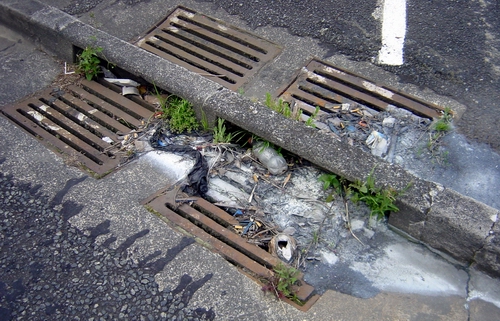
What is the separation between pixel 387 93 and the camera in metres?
3.74

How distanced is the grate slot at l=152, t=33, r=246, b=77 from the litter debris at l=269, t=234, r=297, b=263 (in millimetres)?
1594

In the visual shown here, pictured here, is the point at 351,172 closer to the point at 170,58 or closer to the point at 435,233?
the point at 435,233

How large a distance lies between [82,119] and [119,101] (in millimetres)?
298

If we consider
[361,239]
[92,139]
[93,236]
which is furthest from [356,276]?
[92,139]

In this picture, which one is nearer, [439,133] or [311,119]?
[311,119]

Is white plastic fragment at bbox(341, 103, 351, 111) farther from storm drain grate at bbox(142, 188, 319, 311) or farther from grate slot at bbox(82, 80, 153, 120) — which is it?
grate slot at bbox(82, 80, 153, 120)

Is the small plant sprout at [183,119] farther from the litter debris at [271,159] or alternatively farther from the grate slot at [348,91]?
the grate slot at [348,91]

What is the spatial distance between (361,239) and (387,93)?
51.4 inches

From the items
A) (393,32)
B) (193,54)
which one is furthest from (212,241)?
(393,32)

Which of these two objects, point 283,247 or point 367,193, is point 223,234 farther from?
point 367,193

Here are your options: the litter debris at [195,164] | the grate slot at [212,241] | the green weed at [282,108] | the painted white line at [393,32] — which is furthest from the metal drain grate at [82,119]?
the painted white line at [393,32]

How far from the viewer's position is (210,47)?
165 inches

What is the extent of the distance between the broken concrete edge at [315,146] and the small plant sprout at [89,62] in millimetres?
67

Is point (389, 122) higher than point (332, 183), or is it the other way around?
point (389, 122)
